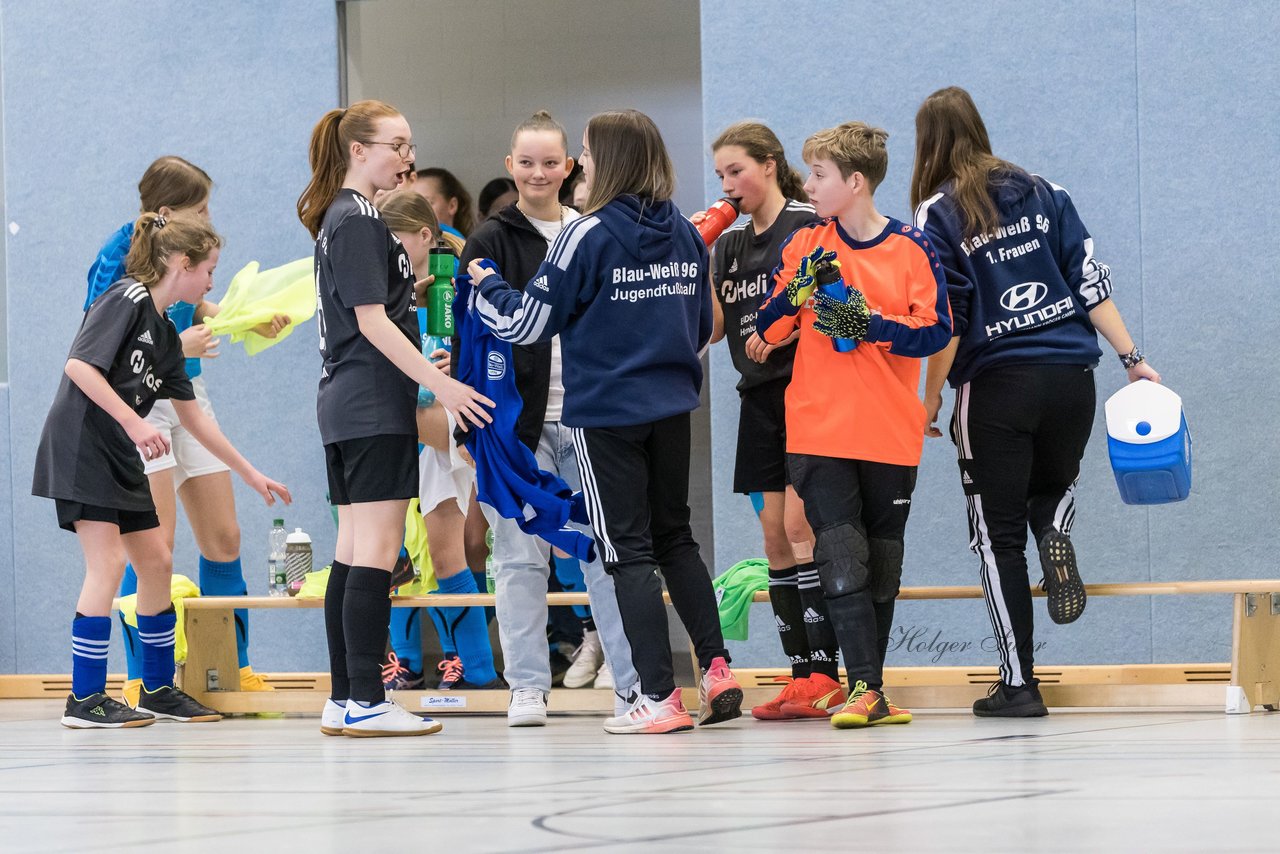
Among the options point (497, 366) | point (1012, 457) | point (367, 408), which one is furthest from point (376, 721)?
point (1012, 457)

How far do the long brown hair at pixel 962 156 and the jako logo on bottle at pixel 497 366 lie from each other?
1222 mm

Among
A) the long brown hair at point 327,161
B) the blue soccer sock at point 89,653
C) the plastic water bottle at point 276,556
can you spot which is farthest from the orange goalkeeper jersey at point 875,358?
the plastic water bottle at point 276,556

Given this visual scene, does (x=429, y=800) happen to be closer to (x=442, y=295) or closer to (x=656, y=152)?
(x=656, y=152)

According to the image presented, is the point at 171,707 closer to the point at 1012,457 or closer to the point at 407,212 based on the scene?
the point at 407,212

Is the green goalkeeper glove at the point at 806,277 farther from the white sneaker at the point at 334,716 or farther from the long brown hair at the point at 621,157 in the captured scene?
the white sneaker at the point at 334,716

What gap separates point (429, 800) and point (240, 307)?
2844mm

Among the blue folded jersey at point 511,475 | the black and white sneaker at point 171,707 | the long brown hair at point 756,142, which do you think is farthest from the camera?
the black and white sneaker at point 171,707

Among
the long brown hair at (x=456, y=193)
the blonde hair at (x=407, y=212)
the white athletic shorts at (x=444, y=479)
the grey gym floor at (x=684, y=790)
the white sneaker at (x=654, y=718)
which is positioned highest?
the long brown hair at (x=456, y=193)

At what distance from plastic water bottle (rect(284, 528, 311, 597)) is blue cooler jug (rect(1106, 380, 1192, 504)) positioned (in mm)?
3180

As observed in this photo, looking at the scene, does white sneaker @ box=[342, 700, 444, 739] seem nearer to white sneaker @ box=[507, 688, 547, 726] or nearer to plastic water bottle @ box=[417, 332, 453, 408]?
white sneaker @ box=[507, 688, 547, 726]

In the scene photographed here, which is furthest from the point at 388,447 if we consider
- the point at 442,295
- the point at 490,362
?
the point at 442,295

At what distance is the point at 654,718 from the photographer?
361cm

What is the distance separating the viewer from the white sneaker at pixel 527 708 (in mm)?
4031

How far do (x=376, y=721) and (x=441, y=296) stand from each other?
1254mm
